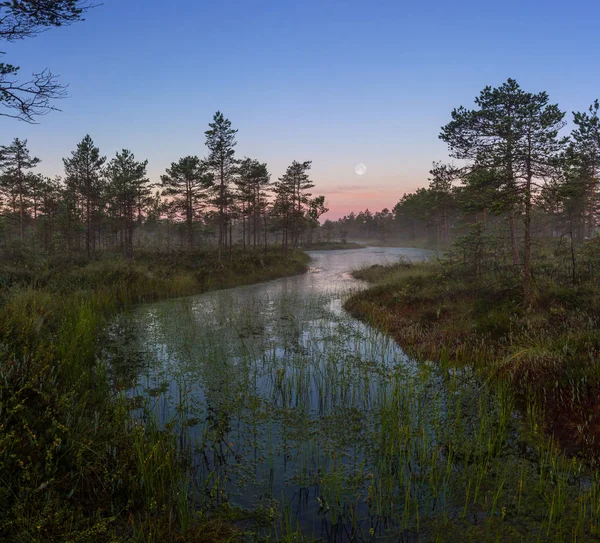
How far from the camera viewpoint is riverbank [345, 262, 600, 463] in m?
5.57

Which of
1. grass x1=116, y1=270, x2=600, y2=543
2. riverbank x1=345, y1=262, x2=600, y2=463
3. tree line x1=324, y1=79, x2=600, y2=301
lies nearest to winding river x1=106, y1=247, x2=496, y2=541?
grass x1=116, y1=270, x2=600, y2=543

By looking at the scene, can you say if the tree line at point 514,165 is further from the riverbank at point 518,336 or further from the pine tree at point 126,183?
the pine tree at point 126,183

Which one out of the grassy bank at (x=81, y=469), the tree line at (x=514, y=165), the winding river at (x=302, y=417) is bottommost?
the winding river at (x=302, y=417)

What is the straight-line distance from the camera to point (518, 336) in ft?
26.9

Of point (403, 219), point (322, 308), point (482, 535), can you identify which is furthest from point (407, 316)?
point (403, 219)

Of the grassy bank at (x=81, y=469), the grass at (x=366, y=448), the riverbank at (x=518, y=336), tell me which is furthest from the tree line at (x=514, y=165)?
the grassy bank at (x=81, y=469)

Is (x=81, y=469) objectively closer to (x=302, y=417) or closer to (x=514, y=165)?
(x=302, y=417)

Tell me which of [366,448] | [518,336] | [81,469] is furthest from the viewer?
[518,336]

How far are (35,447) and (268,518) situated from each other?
255 centimetres

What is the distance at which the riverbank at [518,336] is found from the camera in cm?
557

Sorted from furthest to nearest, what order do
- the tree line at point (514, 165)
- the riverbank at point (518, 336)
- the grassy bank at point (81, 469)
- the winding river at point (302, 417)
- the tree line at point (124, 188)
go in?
1. the tree line at point (124, 188)
2. the tree line at point (514, 165)
3. the riverbank at point (518, 336)
4. the winding river at point (302, 417)
5. the grassy bank at point (81, 469)

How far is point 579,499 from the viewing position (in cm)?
363

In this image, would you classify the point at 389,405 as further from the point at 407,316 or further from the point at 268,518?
the point at 407,316

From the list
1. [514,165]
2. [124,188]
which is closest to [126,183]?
[124,188]
